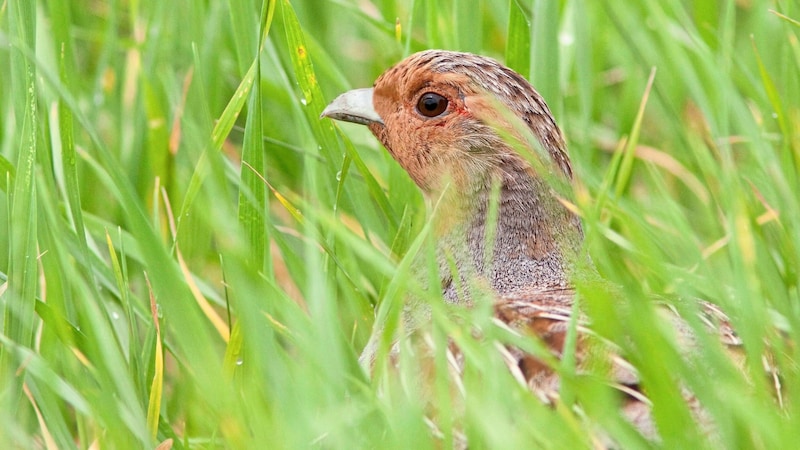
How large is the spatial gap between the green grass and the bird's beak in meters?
0.04

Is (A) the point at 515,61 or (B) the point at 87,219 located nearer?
(B) the point at 87,219

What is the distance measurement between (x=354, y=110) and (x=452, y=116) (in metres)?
0.28

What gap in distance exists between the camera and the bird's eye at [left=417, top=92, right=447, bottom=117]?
3.27 metres

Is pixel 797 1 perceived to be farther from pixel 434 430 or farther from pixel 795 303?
pixel 434 430

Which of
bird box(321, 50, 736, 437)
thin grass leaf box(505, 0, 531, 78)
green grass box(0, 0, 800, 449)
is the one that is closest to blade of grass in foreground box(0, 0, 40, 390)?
green grass box(0, 0, 800, 449)

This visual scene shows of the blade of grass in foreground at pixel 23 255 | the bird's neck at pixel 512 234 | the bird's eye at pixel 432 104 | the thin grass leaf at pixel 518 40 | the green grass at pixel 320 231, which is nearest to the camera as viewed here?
the green grass at pixel 320 231

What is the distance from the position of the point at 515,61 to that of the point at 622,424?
1857 millimetres

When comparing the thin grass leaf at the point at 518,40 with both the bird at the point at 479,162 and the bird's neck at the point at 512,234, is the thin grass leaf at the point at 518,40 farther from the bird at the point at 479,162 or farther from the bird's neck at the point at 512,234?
the bird's neck at the point at 512,234

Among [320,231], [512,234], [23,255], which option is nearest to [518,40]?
[512,234]

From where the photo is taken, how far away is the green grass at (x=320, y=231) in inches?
83.1

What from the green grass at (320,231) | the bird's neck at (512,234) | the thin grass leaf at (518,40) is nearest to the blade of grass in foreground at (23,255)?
the green grass at (320,231)

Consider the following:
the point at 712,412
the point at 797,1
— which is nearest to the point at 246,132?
the point at 712,412

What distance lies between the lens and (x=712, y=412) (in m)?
2.01

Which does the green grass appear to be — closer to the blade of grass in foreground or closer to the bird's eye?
the blade of grass in foreground
